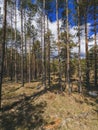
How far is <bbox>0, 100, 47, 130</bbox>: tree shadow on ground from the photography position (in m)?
12.3

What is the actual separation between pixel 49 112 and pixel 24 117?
197cm

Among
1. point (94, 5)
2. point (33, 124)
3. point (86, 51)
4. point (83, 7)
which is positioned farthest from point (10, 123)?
point (94, 5)

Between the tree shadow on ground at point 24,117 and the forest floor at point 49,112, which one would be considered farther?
the forest floor at point 49,112

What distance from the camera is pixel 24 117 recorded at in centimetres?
1335

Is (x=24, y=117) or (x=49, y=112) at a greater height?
(x=49, y=112)

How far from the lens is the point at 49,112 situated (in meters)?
14.0

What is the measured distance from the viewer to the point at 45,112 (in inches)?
552

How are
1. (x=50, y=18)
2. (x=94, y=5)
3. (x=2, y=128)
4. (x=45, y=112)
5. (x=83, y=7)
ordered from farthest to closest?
(x=50, y=18)
(x=94, y=5)
(x=83, y=7)
(x=45, y=112)
(x=2, y=128)

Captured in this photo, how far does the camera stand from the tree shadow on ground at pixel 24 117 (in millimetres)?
12305

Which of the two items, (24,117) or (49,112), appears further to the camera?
(49,112)

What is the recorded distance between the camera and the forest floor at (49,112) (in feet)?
40.8

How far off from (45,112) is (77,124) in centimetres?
270

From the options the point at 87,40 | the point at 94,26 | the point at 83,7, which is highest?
the point at 83,7

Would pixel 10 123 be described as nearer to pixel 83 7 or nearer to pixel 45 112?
pixel 45 112
